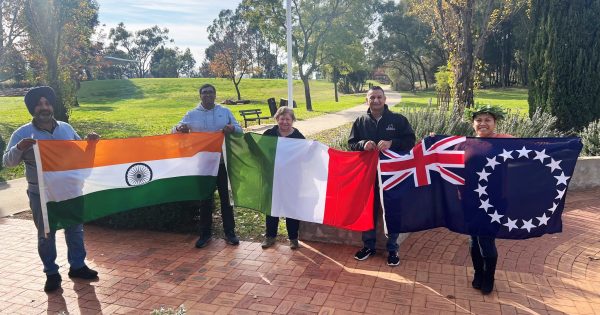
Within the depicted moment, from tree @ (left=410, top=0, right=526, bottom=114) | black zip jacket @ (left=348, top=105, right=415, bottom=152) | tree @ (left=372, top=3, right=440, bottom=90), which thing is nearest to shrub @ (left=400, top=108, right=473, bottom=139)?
black zip jacket @ (left=348, top=105, right=415, bottom=152)

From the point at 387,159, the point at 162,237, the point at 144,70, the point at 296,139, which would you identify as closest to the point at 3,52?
the point at 162,237

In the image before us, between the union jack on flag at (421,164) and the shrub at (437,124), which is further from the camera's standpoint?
the shrub at (437,124)

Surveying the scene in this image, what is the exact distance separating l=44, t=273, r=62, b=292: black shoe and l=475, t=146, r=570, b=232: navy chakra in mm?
4353

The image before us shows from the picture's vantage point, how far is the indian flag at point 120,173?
4.53 m

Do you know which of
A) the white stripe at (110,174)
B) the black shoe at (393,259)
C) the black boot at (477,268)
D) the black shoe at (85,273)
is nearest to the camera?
the black boot at (477,268)

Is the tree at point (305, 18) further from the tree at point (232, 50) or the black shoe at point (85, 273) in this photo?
the black shoe at point (85, 273)

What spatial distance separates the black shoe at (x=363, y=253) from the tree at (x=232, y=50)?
36644 millimetres

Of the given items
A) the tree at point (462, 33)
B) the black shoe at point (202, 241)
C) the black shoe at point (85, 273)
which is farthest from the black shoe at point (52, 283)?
the tree at point (462, 33)

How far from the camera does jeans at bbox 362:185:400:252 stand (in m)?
4.92

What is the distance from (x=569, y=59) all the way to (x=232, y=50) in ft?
123

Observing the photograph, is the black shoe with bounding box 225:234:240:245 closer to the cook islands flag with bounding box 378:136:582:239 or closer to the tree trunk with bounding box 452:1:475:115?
the cook islands flag with bounding box 378:136:582:239

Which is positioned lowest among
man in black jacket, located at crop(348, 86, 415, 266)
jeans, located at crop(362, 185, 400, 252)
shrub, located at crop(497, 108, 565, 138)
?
jeans, located at crop(362, 185, 400, 252)

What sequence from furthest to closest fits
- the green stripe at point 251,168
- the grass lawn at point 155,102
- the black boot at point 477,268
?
the grass lawn at point 155,102
the green stripe at point 251,168
the black boot at point 477,268

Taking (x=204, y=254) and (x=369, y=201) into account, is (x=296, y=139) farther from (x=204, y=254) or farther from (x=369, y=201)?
(x=204, y=254)
